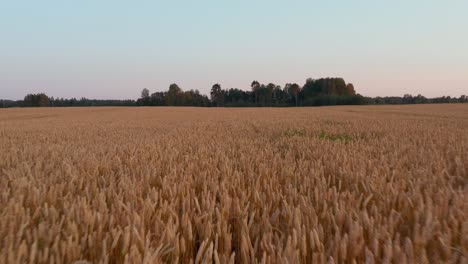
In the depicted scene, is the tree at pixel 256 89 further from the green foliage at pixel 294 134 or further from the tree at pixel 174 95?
the green foliage at pixel 294 134

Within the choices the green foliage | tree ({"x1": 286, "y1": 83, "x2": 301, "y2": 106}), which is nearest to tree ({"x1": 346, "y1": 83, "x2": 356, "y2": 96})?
tree ({"x1": 286, "y1": 83, "x2": 301, "y2": 106})

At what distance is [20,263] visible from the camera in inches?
42.6

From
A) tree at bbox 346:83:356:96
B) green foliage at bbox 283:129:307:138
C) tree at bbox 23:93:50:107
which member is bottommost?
green foliage at bbox 283:129:307:138

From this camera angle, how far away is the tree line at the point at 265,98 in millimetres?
90562

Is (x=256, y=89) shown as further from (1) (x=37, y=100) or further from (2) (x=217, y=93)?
(1) (x=37, y=100)

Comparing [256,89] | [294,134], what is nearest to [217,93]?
[256,89]

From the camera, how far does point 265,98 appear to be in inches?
4875

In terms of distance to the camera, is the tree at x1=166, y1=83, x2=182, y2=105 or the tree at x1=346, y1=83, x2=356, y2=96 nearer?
the tree at x1=166, y1=83, x2=182, y2=105

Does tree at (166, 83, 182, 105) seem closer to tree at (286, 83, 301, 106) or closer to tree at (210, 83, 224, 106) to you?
tree at (210, 83, 224, 106)

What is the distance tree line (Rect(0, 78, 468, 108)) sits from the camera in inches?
3565

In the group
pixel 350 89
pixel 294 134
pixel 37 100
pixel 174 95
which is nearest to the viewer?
pixel 294 134

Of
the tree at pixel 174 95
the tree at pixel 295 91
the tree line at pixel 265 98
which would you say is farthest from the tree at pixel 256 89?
the tree at pixel 174 95

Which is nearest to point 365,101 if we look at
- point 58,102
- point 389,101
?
point 389,101

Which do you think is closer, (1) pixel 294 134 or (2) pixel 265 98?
(1) pixel 294 134
